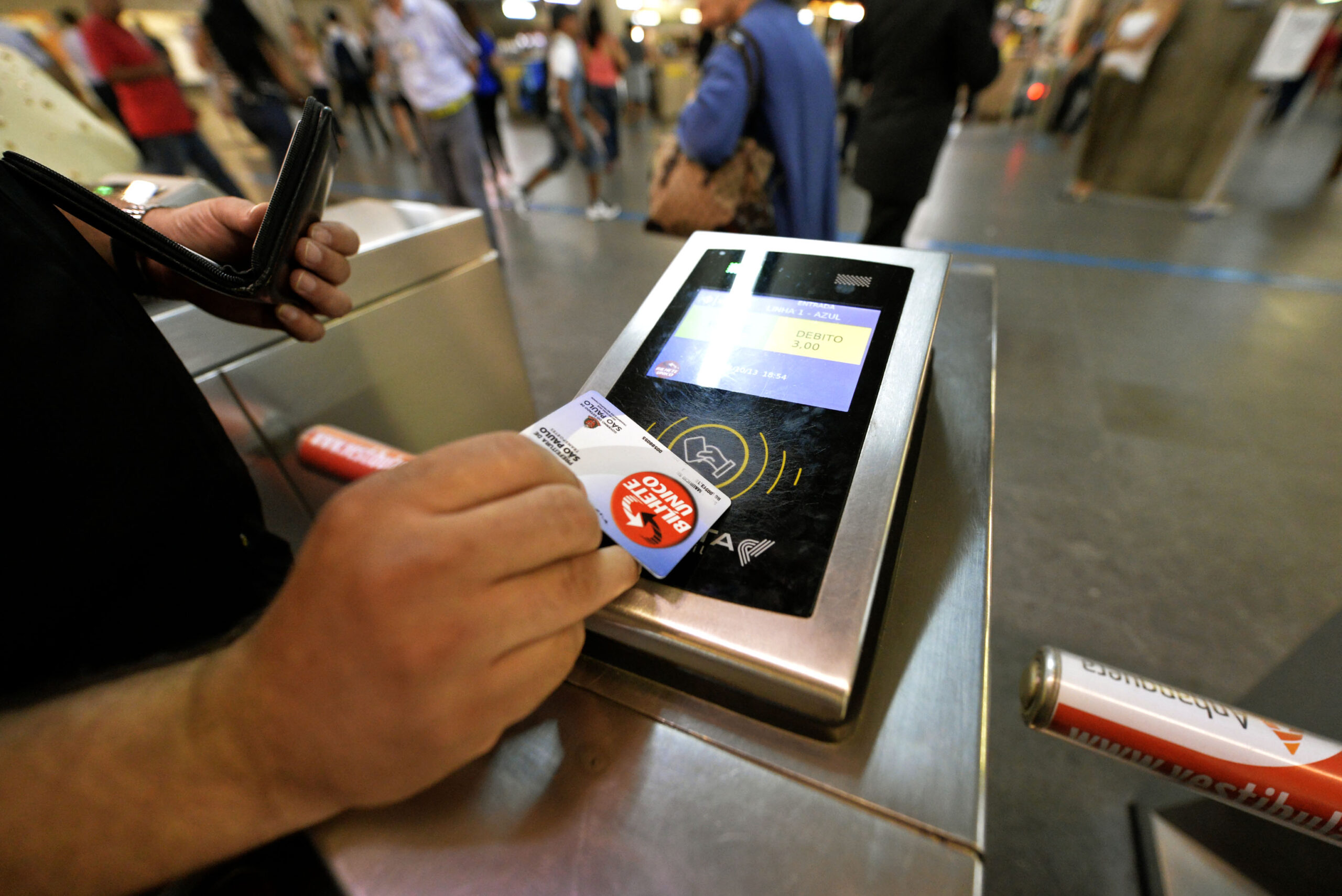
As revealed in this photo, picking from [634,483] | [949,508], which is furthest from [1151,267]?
[634,483]

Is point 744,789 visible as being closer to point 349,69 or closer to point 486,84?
point 486,84

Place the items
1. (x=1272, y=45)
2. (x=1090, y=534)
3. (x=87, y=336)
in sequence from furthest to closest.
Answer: (x=1272, y=45)
(x=1090, y=534)
(x=87, y=336)

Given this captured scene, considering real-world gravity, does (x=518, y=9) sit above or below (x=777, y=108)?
above

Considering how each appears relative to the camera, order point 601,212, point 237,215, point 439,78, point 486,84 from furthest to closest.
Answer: point 601,212 < point 486,84 < point 439,78 < point 237,215

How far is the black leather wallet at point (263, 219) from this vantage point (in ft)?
1.36

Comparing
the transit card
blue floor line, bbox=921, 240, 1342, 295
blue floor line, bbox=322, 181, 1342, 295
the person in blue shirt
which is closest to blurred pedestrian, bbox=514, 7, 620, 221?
blue floor line, bbox=322, 181, 1342, 295

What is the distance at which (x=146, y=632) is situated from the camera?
1.56 ft

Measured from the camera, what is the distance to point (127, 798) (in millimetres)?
274

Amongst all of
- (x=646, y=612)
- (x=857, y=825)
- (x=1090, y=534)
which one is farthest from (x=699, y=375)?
(x=1090, y=534)

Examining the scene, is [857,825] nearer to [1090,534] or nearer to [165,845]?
[165,845]

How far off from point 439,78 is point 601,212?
1.41 meters

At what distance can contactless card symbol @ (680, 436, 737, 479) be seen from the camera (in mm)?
401

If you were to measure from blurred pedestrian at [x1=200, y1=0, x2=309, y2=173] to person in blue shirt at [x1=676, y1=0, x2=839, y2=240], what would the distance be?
6.21 ft

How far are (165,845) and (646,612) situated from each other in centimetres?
26
